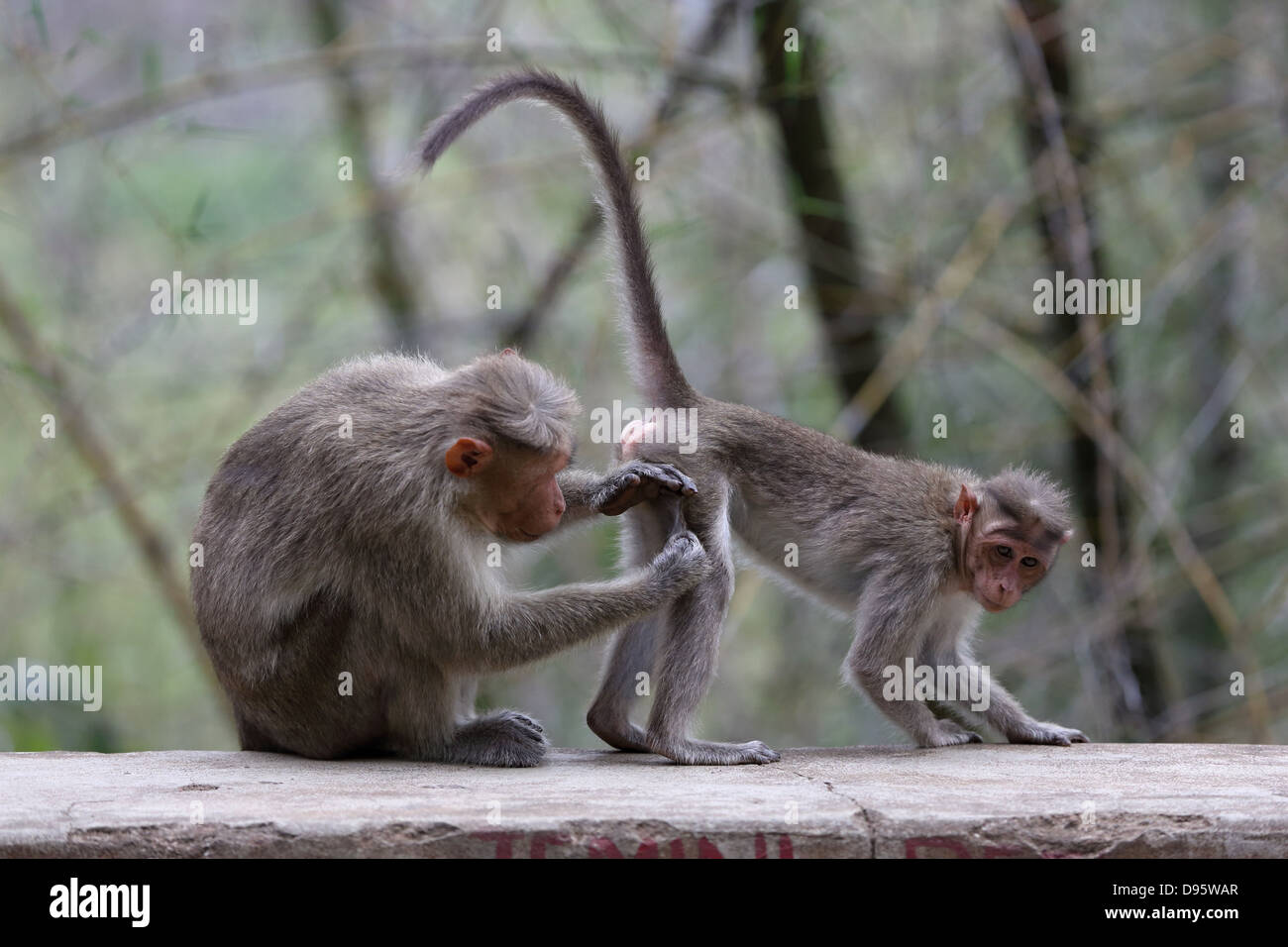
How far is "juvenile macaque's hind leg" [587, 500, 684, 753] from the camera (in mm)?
6055

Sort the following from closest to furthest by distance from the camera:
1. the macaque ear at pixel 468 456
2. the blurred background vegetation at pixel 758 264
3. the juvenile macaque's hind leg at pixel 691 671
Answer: the macaque ear at pixel 468 456, the juvenile macaque's hind leg at pixel 691 671, the blurred background vegetation at pixel 758 264

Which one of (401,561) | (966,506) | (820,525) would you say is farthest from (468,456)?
(966,506)

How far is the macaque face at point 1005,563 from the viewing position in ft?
20.2

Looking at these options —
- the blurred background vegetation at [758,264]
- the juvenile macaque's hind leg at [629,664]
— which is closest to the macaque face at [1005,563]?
the juvenile macaque's hind leg at [629,664]

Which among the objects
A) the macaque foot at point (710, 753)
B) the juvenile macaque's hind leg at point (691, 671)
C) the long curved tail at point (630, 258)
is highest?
the long curved tail at point (630, 258)

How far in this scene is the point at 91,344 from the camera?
32.1 feet

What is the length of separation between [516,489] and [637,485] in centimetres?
55

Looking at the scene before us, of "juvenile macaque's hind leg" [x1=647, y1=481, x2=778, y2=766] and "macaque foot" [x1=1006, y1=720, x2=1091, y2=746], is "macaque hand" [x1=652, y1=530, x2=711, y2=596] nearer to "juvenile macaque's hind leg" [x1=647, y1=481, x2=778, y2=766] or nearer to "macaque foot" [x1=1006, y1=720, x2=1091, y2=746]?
"juvenile macaque's hind leg" [x1=647, y1=481, x2=778, y2=766]

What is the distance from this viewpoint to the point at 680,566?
5.54 meters

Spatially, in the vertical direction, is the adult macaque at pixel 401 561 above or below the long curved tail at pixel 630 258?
below

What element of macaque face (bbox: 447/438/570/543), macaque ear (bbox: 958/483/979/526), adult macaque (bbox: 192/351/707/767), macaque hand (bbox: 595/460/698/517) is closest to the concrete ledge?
adult macaque (bbox: 192/351/707/767)

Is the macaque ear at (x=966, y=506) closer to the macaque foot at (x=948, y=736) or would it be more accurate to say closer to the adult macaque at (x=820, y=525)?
the adult macaque at (x=820, y=525)

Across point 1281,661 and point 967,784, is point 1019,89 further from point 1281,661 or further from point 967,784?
point 967,784
